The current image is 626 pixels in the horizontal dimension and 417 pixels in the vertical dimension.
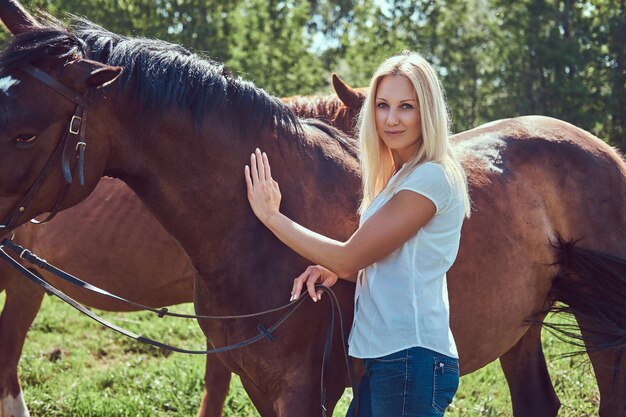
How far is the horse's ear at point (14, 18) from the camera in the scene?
247 centimetres

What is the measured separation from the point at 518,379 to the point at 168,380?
265 centimetres

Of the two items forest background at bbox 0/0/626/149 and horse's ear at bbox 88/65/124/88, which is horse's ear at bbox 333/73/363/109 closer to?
horse's ear at bbox 88/65/124/88

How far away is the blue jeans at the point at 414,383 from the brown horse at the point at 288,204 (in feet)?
1.30

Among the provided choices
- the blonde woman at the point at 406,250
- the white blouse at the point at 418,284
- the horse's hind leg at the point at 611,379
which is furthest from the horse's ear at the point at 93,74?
the horse's hind leg at the point at 611,379

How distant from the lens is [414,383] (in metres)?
2.16

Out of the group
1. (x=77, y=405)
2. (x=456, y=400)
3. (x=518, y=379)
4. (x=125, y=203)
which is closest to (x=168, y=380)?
(x=77, y=405)

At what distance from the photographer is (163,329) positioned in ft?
23.3

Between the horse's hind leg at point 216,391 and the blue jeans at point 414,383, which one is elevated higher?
the blue jeans at point 414,383

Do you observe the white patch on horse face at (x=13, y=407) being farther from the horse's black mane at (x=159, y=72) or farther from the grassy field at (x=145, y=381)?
the horse's black mane at (x=159, y=72)

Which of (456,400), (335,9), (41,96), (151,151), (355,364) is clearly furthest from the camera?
(335,9)

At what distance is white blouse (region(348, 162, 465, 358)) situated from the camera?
2186 millimetres

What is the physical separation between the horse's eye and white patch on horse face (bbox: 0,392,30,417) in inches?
123

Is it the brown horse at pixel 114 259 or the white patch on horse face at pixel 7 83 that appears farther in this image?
the brown horse at pixel 114 259

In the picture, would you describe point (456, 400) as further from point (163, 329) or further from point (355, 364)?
point (163, 329)
